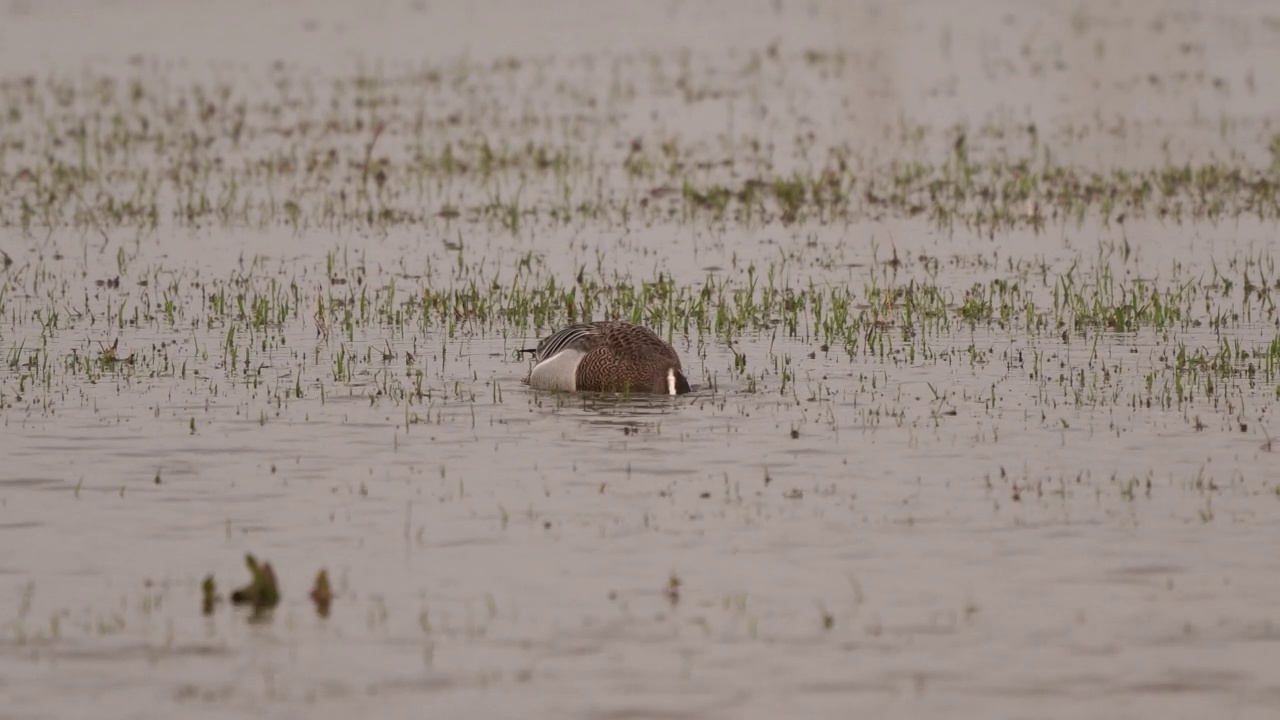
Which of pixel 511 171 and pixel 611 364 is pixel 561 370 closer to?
pixel 611 364

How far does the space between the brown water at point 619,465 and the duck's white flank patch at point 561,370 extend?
32 centimetres

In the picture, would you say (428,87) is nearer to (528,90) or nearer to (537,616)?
(528,90)

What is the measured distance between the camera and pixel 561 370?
48.0 feet

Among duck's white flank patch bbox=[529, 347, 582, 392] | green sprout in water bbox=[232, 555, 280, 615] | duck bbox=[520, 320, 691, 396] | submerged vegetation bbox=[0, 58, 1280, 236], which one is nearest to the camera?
green sprout in water bbox=[232, 555, 280, 615]

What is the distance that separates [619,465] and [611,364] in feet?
7.16

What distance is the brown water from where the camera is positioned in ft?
28.5

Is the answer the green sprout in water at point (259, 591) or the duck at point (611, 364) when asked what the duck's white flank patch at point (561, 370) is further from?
the green sprout in water at point (259, 591)

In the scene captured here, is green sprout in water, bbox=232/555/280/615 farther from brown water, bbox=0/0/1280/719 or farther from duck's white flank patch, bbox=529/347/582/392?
duck's white flank patch, bbox=529/347/582/392

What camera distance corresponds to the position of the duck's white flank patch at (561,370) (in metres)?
14.6

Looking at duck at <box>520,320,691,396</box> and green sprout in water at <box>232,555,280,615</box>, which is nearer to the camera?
green sprout in water at <box>232,555,280,615</box>

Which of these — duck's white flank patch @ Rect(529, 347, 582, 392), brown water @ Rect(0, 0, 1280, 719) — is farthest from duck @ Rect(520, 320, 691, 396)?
brown water @ Rect(0, 0, 1280, 719)

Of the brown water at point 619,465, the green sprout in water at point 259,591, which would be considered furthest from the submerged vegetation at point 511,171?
the green sprout in water at point 259,591

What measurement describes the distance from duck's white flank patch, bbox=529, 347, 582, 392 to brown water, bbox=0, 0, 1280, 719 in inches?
12.5

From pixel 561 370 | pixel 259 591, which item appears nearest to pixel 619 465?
pixel 561 370
